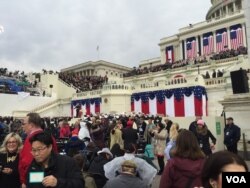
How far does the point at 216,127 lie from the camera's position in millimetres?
13430

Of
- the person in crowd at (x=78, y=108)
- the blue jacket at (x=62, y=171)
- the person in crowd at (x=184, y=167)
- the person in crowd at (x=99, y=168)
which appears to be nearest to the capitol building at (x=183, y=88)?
the person in crowd at (x=78, y=108)

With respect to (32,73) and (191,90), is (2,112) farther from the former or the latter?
(191,90)

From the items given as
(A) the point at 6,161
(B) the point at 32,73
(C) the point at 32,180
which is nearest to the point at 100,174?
(A) the point at 6,161

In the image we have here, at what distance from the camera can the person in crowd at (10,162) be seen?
4.62 m

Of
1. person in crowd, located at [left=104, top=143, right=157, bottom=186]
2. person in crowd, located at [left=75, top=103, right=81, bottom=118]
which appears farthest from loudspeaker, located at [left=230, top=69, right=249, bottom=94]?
person in crowd, located at [left=75, top=103, right=81, bottom=118]

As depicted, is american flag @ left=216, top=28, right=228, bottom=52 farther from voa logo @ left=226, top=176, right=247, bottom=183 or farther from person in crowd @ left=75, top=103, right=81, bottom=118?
voa logo @ left=226, top=176, right=247, bottom=183

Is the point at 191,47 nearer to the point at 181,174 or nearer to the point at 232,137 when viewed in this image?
the point at 232,137

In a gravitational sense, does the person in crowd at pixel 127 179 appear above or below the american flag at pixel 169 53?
below

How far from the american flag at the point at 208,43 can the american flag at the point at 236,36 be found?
12.5ft

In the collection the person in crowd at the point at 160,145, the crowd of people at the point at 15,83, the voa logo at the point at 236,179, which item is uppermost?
the crowd of people at the point at 15,83

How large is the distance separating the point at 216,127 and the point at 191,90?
14.6 m

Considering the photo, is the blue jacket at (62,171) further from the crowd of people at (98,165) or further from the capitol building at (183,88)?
the capitol building at (183,88)

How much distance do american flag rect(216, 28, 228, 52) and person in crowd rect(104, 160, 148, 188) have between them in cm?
5297

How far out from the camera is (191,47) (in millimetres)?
62719
